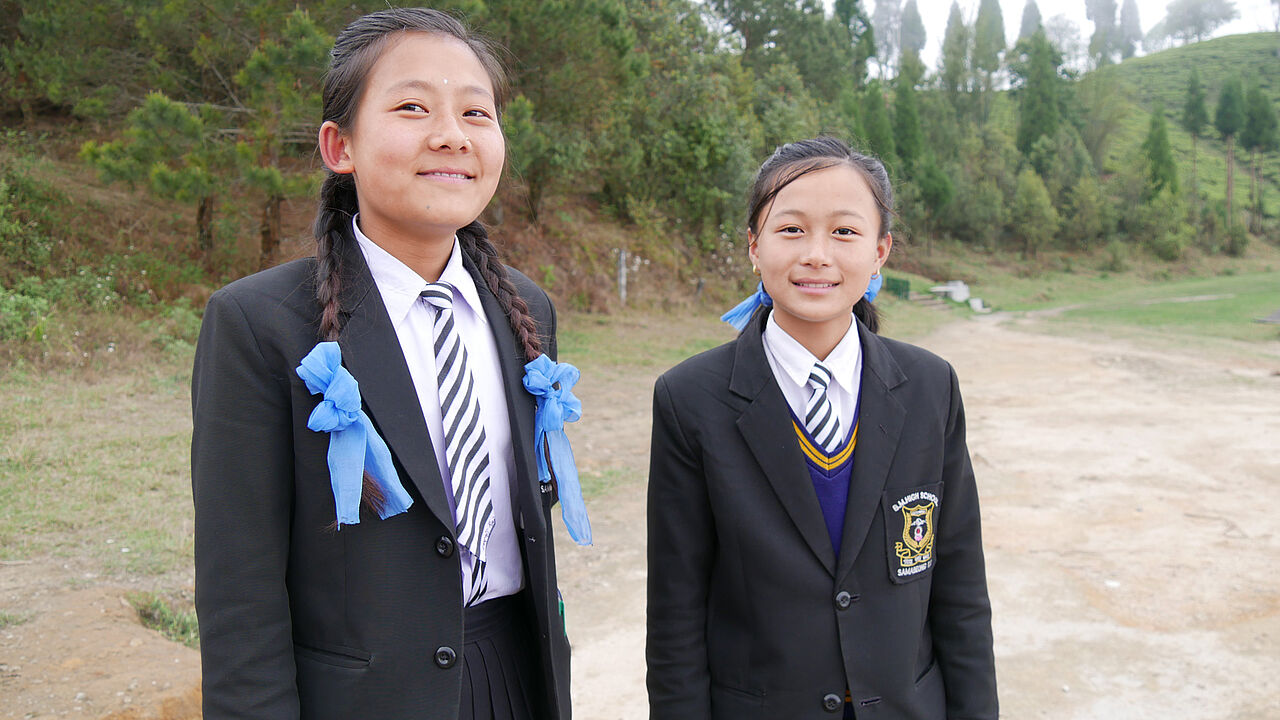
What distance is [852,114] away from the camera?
1231 inches

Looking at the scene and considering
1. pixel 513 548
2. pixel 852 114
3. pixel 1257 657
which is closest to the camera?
pixel 513 548

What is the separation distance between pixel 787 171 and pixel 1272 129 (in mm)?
57385

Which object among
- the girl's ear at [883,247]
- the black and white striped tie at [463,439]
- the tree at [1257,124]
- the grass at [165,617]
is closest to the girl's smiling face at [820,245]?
the girl's ear at [883,247]

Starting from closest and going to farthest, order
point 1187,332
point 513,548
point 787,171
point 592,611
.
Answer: point 513,548 → point 787,171 → point 592,611 → point 1187,332

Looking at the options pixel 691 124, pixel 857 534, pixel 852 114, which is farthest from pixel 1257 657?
pixel 852 114

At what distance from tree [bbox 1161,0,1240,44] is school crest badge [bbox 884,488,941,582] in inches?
4615

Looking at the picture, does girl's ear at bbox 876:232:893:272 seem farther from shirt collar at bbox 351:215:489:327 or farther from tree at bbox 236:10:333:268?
tree at bbox 236:10:333:268

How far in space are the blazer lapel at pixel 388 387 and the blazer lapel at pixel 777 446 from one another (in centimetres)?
63

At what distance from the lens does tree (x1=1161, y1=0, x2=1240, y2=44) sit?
96.2 meters

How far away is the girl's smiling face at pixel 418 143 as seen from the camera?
1.47m

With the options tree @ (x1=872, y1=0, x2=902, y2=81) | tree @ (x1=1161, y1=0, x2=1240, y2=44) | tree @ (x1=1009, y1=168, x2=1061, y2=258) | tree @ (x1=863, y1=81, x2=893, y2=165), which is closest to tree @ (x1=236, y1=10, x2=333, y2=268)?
tree @ (x1=863, y1=81, x2=893, y2=165)

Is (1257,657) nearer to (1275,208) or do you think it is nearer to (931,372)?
(931,372)

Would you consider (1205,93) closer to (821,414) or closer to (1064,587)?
(1064,587)

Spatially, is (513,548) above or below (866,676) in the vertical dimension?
above
